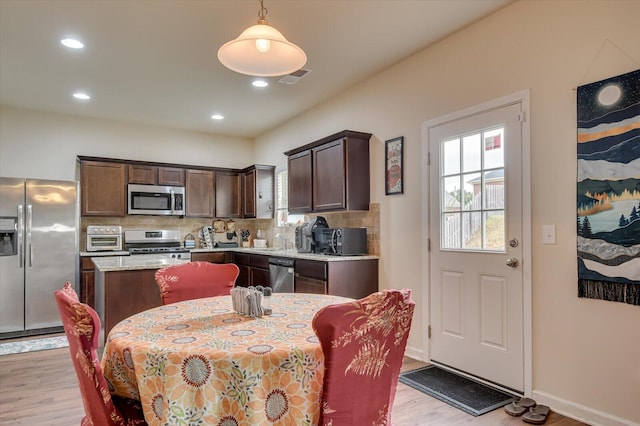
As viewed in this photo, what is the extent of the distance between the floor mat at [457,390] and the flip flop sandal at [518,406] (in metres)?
0.06

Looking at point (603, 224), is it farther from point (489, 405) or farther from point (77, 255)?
point (77, 255)

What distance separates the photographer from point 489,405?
2.62 meters

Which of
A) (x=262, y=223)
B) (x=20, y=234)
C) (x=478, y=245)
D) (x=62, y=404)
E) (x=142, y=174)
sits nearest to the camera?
(x=62, y=404)

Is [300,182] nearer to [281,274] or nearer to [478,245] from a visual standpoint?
[281,274]

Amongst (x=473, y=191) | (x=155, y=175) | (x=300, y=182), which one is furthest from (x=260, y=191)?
(x=473, y=191)

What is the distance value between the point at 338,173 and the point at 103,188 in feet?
11.2

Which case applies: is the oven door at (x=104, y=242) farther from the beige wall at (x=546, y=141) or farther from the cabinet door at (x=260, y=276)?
the beige wall at (x=546, y=141)

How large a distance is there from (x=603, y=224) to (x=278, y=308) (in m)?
1.89

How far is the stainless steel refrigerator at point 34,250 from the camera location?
14.9 feet

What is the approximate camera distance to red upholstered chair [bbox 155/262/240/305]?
7.64 ft

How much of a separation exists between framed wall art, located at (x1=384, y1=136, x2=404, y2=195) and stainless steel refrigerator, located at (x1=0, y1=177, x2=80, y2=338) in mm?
3765

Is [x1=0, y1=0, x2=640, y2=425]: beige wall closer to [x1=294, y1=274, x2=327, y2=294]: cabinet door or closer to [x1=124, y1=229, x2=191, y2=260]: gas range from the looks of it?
[x1=294, y1=274, x2=327, y2=294]: cabinet door

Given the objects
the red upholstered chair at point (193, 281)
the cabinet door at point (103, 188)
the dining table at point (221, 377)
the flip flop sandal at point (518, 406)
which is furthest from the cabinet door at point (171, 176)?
the flip flop sandal at point (518, 406)

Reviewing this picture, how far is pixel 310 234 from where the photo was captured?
14.7 ft
